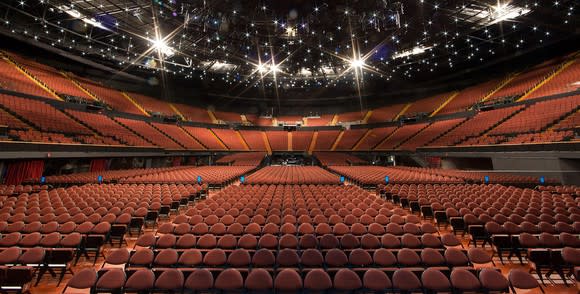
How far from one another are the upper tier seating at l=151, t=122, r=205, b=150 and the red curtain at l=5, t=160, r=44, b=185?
37.4 ft

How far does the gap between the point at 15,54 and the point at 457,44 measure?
37.4 meters

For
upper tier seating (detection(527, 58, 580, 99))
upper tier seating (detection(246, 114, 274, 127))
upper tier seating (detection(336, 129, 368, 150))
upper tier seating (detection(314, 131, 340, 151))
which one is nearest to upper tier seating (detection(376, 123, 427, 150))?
upper tier seating (detection(336, 129, 368, 150))

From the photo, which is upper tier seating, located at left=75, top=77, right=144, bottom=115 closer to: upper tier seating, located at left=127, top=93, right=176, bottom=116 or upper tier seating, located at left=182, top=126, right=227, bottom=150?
upper tier seating, located at left=127, top=93, right=176, bottom=116

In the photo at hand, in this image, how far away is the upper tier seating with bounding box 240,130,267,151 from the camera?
95.1 ft

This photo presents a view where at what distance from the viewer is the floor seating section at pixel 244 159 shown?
23061 millimetres

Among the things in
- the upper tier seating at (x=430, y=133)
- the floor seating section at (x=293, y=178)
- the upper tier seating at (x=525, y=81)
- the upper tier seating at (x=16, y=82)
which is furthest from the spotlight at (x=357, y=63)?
the upper tier seating at (x=16, y=82)

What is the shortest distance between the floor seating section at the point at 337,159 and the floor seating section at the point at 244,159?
6.51 m

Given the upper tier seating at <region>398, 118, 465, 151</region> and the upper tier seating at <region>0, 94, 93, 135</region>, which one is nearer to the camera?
the upper tier seating at <region>0, 94, 93, 135</region>

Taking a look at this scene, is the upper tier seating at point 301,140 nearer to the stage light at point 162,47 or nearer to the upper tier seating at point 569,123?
the stage light at point 162,47

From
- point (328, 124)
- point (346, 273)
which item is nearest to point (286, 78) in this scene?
point (328, 124)

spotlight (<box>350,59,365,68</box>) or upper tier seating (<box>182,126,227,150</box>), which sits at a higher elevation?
spotlight (<box>350,59,365,68</box>)

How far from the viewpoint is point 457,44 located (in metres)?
19.9

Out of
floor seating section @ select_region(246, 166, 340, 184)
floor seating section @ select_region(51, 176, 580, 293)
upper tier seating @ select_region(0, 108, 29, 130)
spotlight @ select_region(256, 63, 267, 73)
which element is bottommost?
floor seating section @ select_region(51, 176, 580, 293)

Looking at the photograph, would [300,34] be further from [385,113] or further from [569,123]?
[385,113]
